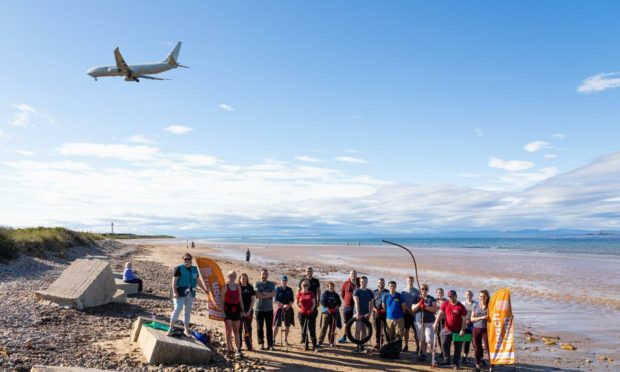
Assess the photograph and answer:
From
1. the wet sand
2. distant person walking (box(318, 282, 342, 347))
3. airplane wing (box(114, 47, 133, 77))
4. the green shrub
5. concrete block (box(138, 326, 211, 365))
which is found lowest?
the wet sand

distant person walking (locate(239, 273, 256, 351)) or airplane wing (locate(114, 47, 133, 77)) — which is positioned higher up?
airplane wing (locate(114, 47, 133, 77))

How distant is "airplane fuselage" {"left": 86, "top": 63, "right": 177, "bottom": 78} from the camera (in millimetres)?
33156

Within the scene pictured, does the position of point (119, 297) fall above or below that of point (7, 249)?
below

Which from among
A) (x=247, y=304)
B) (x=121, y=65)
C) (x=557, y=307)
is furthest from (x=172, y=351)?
(x=121, y=65)

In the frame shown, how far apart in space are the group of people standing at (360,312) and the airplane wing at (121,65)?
25455mm

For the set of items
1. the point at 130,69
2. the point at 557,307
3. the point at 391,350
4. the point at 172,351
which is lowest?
the point at 557,307

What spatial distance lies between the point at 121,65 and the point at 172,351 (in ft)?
91.8

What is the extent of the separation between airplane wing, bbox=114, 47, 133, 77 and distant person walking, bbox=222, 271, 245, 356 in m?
25.7

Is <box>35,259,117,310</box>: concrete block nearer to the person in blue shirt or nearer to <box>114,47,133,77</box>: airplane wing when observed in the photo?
the person in blue shirt

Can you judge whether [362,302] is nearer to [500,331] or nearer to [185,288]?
[500,331]

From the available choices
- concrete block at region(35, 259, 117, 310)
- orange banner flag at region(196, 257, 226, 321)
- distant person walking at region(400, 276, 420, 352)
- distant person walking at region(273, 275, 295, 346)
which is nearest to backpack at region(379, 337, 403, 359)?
distant person walking at region(400, 276, 420, 352)

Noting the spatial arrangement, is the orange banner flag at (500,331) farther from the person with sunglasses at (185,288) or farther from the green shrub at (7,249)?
the green shrub at (7,249)

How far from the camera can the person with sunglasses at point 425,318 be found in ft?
34.3

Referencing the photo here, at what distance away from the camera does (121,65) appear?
105ft
